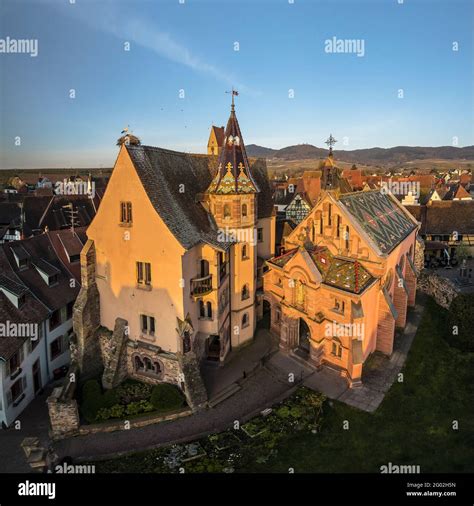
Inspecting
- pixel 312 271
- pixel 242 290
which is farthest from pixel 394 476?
pixel 242 290

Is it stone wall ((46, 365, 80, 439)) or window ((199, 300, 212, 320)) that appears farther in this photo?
window ((199, 300, 212, 320))

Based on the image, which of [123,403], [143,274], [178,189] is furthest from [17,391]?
[178,189]

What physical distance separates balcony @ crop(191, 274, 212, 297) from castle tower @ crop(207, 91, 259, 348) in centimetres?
512

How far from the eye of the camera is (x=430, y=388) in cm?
3225

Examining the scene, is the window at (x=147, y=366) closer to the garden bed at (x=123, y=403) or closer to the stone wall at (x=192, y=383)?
the garden bed at (x=123, y=403)

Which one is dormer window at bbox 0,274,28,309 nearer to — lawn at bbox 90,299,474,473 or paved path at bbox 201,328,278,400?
lawn at bbox 90,299,474,473

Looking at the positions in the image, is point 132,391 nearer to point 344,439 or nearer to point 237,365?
point 237,365

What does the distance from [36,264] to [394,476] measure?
113 ft

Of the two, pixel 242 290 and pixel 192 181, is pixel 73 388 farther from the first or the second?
pixel 192 181

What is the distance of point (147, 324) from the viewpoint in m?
32.5

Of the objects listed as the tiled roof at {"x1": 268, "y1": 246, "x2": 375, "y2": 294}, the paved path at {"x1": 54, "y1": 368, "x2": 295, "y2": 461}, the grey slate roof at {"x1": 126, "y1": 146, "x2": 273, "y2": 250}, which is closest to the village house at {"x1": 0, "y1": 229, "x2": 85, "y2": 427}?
the paved path at {"x1": 54, "y1": 368, "x2": 295, "y2": 461}

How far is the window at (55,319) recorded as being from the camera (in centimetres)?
3619

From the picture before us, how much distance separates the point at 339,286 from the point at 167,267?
14786mm

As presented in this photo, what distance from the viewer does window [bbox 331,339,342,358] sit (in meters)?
34.3
